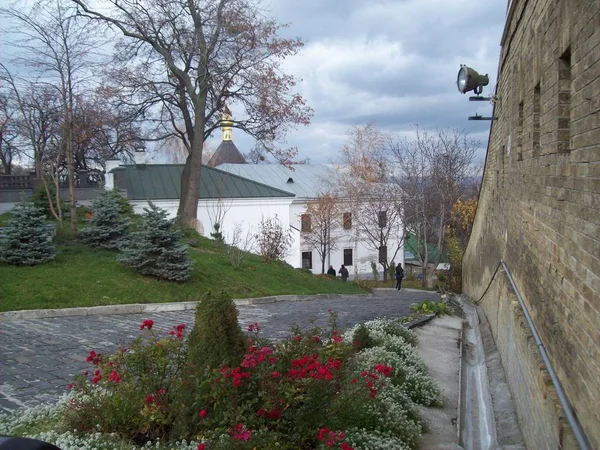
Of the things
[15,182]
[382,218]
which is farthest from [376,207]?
[15,182]

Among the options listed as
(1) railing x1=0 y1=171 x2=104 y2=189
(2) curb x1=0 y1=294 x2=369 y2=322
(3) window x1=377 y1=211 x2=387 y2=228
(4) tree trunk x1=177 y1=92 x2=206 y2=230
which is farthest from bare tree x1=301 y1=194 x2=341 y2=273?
(2) curb x1=0 y1=294 x2=369 y2=322

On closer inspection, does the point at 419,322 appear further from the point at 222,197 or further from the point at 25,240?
the point at 222,197

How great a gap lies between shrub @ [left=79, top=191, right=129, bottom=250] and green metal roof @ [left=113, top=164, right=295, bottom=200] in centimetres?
1121

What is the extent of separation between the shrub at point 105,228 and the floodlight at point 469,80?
10094 millimetres

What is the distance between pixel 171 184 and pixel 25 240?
641 inches

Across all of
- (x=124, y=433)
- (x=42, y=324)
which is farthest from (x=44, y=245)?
(x=124, y=433)

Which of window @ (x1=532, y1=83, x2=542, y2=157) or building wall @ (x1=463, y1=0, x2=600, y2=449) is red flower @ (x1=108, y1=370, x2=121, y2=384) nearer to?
building wall @ (x1=463, y1=0, x2=600, y2=449)

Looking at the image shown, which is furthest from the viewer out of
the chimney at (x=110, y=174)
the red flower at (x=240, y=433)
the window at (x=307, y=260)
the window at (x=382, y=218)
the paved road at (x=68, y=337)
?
the window at (x=307, y=260)

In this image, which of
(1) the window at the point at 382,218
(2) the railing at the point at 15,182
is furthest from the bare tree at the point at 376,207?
(2) the railing at the point at 15,182

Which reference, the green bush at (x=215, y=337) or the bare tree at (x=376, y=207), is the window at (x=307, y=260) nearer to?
the bare tree at (x=376, y=207)

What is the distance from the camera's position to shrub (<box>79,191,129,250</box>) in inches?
627

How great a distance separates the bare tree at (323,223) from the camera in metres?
37.5

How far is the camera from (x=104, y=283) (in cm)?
1298

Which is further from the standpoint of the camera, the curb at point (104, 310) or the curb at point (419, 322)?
the curb at point (104, 310)
